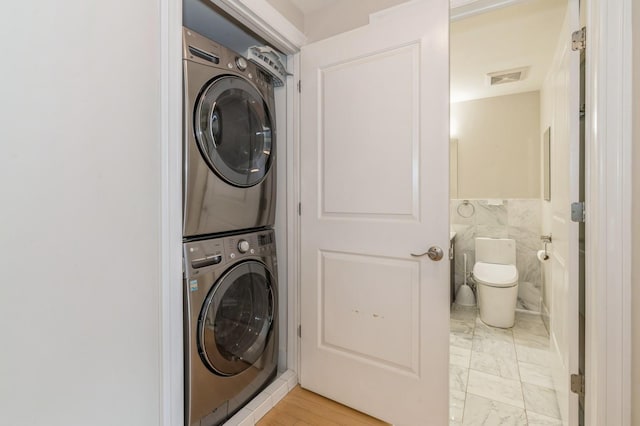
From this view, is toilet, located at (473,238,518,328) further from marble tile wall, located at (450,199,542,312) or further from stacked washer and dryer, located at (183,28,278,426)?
stacked washer and dryer, located at (183,28,278,426)

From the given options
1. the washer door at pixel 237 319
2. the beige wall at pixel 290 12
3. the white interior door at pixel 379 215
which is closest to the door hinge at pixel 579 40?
the white interior door at pixel 379 215

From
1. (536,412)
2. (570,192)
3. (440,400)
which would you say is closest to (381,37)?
(570,192)

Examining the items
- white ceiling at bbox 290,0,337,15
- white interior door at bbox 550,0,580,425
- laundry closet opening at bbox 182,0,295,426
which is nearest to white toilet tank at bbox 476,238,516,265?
white interior door at bbox 550,0,580,425

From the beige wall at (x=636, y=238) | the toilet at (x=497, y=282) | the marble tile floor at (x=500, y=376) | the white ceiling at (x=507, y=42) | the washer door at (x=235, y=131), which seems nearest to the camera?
the beige wall at (x=636, y=238)

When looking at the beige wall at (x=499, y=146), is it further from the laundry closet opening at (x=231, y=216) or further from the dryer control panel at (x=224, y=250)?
the dryer control panel at (x=224, y=250)

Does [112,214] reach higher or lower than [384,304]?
higher

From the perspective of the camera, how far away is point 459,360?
7.11ft

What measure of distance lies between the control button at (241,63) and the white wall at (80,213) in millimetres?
466

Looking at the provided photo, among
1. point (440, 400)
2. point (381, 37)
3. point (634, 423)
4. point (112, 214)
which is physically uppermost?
point (381, 37)

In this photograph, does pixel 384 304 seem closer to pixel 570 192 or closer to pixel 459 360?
pixel 570 192

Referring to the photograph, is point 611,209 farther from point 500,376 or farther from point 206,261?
point 206,261

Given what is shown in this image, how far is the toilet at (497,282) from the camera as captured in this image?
2672 millimetres

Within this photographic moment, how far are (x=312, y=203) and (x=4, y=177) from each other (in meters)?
1.25

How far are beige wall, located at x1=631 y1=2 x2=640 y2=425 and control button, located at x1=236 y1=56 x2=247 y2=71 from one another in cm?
160
